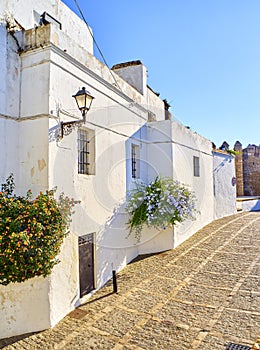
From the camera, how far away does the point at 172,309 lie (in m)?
5.57

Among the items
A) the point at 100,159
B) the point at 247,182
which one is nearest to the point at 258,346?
the point at 100,159

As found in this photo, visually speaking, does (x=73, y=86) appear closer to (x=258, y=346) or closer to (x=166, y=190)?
(x=166, y=190)

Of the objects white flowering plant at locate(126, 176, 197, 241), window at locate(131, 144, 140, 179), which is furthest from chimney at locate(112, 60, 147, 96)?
white flowering plant at locate(126, 176, 197, 241)

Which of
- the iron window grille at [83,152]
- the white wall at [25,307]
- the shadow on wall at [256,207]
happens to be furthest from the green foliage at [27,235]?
the shadow on wall at [256,207]

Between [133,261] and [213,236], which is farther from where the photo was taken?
[213,236]

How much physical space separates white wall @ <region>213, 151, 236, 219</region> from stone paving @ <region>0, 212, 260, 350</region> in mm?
5972

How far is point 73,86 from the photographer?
617 cm

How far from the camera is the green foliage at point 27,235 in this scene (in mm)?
4371

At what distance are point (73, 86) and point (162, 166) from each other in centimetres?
482

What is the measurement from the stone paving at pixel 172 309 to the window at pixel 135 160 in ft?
9.70

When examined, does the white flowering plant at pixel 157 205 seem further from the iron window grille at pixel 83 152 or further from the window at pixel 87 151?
the iron window grille at pixel 83 152

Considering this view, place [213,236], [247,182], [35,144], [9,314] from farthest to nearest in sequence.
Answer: [247,182]
[213,236]
[35,144]
[9,314]

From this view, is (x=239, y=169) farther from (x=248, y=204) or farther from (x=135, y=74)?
(x=135, y=74)

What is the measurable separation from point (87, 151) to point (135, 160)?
286 cm
